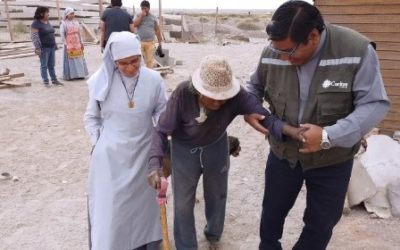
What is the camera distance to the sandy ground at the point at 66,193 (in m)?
3.69

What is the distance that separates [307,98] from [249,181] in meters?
2.63

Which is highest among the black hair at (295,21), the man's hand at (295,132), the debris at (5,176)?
the black hair at (295,21)

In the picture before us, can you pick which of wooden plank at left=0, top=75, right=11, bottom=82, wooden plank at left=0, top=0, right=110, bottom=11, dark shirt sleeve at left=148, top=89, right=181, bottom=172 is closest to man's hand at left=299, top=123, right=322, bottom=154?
dark shirt sleeve at left=148, top=89, right=181, bottom=172

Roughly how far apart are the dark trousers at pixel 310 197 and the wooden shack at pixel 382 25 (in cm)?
345

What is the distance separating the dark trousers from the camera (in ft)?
7.86

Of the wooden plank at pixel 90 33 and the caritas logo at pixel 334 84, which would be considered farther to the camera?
the wooden plank at pixel 90 33

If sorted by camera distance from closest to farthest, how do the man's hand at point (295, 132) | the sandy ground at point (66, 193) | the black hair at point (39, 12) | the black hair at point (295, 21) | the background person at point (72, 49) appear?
the black hair at point (295, 21) → the man's hand at point (295, 132) → the sandy ground at point (66, 193) → the black hair at point (39, 12) → the background person at point (72, 49)

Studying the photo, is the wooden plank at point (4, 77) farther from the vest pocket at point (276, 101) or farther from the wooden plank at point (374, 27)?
the vest pocket at point (276, 101)

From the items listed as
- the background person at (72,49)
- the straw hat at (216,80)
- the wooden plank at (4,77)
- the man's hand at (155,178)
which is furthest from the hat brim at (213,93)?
the wooden plank at (4,77)

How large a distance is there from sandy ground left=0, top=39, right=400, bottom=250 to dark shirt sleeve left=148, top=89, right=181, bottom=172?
4.07 feet

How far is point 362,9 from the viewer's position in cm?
538

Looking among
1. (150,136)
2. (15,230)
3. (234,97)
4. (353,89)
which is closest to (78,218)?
(15,230)

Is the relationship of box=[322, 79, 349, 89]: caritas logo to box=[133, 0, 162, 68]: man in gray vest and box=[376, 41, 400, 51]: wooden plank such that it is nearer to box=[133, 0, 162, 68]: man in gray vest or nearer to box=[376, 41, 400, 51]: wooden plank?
box=[376, 41, 400, 51]: wooden plank

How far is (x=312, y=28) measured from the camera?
2.09 metres
